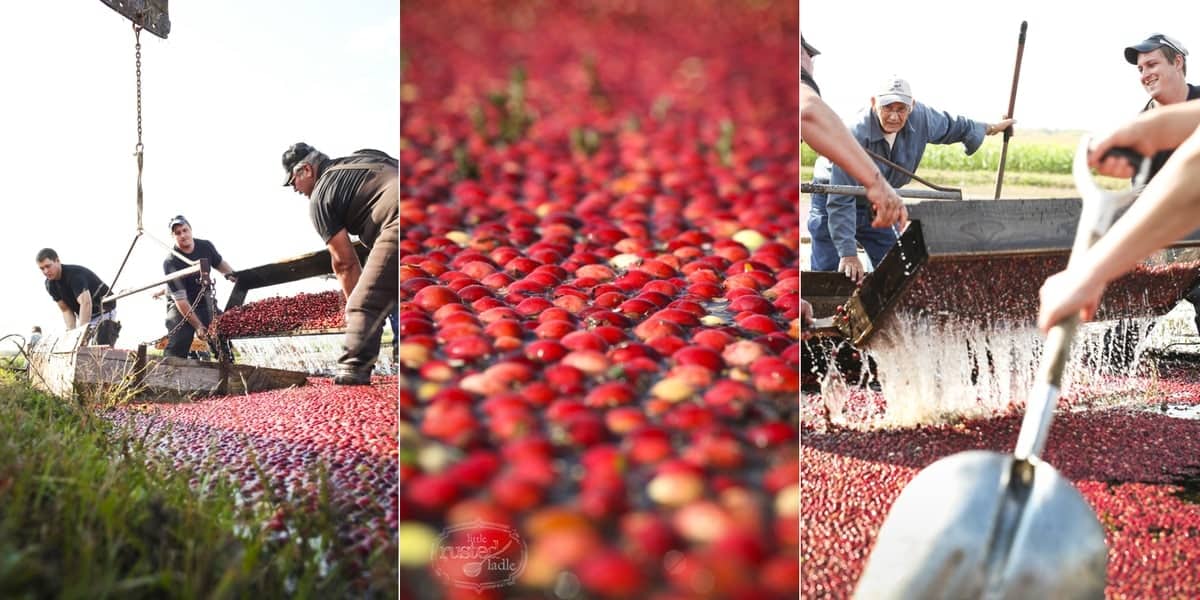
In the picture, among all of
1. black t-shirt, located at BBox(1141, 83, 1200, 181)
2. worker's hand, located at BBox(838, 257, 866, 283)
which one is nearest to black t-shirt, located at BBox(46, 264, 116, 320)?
worker's hand, located at BBox(838, 257, 866, 283)

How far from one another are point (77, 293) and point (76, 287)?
0.02 m

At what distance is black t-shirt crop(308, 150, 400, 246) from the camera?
7.70 ft

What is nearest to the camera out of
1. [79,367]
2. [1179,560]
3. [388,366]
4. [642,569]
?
[642,569]

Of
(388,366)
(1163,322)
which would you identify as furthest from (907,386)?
(388,366)

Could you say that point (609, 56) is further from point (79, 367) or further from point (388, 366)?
point (79, 367)

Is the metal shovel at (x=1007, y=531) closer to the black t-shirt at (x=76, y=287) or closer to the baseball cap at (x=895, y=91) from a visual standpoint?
the baseball cap at (x=895, y=91)

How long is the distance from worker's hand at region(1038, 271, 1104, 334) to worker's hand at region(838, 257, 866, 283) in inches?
39.7

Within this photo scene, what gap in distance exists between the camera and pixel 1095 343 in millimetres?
2758

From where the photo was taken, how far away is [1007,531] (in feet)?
4.98

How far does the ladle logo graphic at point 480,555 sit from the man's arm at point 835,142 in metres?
1.25

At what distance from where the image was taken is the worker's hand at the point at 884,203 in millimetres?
2193

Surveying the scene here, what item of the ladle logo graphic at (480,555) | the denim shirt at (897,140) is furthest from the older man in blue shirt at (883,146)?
the ladle logo graphic at (480,555)

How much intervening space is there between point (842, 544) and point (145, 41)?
255 cm

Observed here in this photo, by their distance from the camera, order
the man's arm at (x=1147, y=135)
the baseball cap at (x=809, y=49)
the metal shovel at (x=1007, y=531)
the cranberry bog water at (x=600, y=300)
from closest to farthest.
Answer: the metal shovel at (x=1007, y=531), the cranberry bog water at (x=600, y=300), the man's arm at (x=1147, y=135), the baseball cap at (x=809, y=49)
